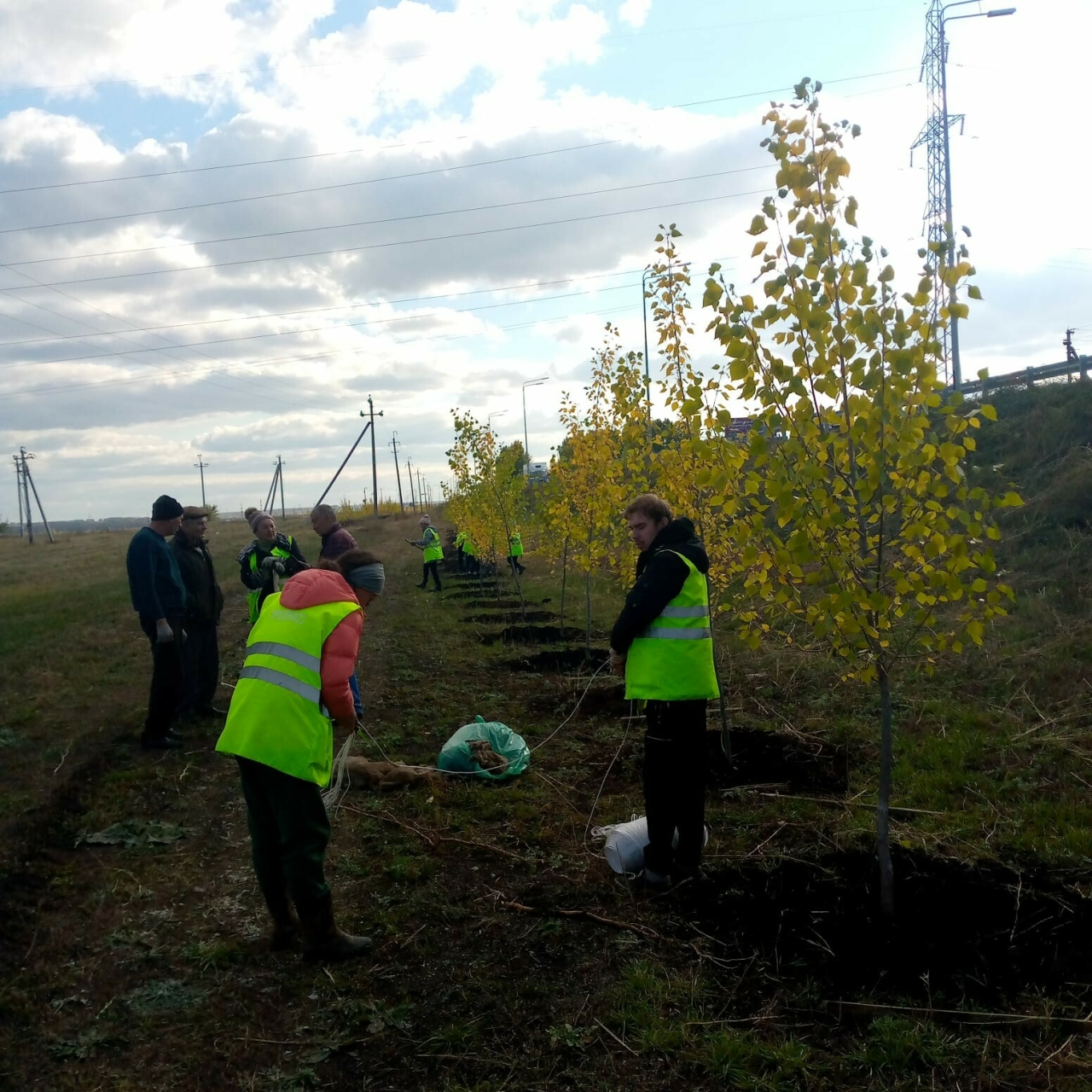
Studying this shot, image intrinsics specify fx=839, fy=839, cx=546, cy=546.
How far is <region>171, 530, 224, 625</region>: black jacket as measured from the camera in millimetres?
7805

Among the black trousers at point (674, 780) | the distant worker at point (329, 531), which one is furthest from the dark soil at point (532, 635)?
the black trousers at point (674, 780)

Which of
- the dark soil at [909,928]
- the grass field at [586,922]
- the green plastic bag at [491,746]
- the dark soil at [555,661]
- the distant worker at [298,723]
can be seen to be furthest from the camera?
the dark soil at [555,661]

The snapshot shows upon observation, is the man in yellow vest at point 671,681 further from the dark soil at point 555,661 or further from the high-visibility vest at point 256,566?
the dark soil at point 555,661

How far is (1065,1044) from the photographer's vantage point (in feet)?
9.64

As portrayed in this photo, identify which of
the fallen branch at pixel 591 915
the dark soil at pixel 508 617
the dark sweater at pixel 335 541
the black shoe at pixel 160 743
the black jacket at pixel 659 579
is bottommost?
the fallen branch at pixel 591 915

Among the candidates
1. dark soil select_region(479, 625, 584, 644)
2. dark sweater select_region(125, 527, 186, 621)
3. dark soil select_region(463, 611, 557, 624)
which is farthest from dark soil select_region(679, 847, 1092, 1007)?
dark soil select_region(463, 611, 557, 624)

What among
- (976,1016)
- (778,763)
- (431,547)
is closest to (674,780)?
(976,1016)

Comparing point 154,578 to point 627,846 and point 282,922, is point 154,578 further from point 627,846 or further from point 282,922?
point 627,846

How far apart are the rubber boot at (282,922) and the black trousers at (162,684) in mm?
3545

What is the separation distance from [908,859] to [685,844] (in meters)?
1.15

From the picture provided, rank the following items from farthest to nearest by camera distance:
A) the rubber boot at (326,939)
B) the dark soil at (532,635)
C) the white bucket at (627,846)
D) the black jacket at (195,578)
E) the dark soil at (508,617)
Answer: the dark soil at (508,617)
the dark soil at (532,635)
the black jacket at (195,578)
the white bucket at (627,846)
the rubber boot at (326,939)

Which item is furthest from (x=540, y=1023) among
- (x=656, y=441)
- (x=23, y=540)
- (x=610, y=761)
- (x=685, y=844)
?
(x=23, y=540)

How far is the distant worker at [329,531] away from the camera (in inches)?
271

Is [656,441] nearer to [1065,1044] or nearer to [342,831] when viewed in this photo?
[342,831]
